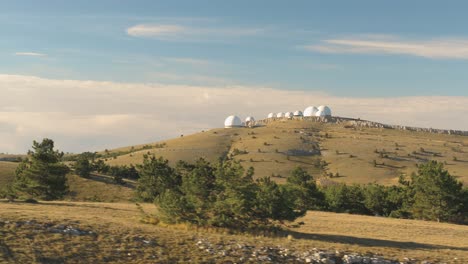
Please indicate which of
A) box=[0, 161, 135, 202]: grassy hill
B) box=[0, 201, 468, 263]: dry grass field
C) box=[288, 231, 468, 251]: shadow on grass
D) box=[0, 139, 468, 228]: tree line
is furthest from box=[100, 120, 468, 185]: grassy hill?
box=[0, 201, 468, 263]: dry grass field

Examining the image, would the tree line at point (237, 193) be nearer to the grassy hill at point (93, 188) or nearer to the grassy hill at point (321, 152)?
the grassy hill at point (93, 188)

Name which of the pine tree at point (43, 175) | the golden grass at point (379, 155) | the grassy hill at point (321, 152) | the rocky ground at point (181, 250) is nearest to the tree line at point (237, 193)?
the pine tree at point (43, 175)

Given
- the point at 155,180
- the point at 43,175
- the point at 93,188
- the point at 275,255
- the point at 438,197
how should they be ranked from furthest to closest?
the point at 93,188 < the point at 155,180 < the point at 438,197 < the point at 43,175 < the point at 275,255

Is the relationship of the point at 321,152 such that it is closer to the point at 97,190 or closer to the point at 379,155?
the point at 379,155

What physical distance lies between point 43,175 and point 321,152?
100776 millimetres

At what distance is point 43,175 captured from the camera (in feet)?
176

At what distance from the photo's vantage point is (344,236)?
32438 mm

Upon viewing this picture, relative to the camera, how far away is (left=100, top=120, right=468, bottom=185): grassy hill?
390 feet

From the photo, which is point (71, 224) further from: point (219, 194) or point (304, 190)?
point (304, 190)

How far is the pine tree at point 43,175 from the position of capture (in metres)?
53.1

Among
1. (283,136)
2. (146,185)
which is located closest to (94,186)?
(146,185)

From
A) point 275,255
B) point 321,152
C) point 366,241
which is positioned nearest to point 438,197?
point 366,241

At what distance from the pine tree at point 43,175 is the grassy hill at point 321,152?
2440 inches

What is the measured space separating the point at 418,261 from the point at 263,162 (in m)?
100
